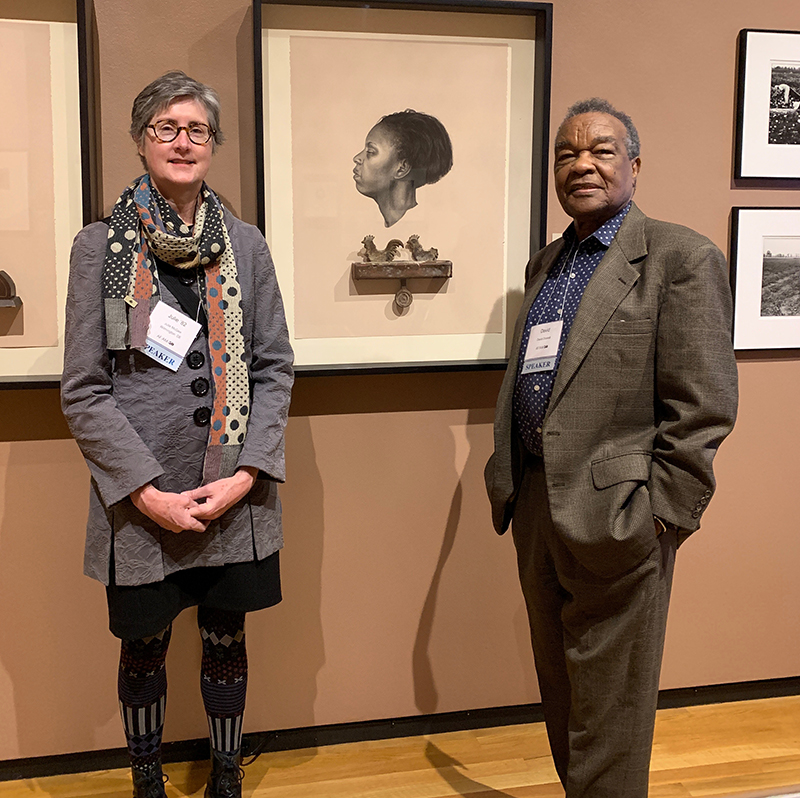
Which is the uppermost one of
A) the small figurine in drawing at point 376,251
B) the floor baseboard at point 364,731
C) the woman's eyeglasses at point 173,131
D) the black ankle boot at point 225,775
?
the woman's eyeglasses at point 173,131

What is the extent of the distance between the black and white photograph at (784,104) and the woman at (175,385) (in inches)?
63.7

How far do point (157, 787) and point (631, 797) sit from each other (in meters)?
1.17

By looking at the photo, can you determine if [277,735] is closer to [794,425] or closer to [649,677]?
[649,677]

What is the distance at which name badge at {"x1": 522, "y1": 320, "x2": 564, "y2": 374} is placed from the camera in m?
1.82

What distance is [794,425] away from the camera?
8.65 ft

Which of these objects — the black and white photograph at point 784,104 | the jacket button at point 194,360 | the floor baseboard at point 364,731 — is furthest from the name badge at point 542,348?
the floor baseboard at point 364,731

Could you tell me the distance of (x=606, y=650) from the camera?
1817 mm

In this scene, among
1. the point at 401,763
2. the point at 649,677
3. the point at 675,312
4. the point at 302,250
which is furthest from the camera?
the point at 401,763

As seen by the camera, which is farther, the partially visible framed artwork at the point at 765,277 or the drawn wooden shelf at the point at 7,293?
the partially visible framed artwork at the point at 765,277

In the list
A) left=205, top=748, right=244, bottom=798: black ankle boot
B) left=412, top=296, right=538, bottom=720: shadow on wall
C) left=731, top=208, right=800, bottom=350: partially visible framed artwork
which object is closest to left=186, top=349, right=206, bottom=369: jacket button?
left=412, top=296, right=538, bottom=720: shadow on wall

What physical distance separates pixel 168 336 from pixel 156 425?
20 centimetres

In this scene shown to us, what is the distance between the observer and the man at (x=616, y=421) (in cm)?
168

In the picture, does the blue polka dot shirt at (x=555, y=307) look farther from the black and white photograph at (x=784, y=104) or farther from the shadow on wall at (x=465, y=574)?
the black and white photograph at (x=784, y=104)

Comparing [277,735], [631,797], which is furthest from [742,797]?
[277,735]
